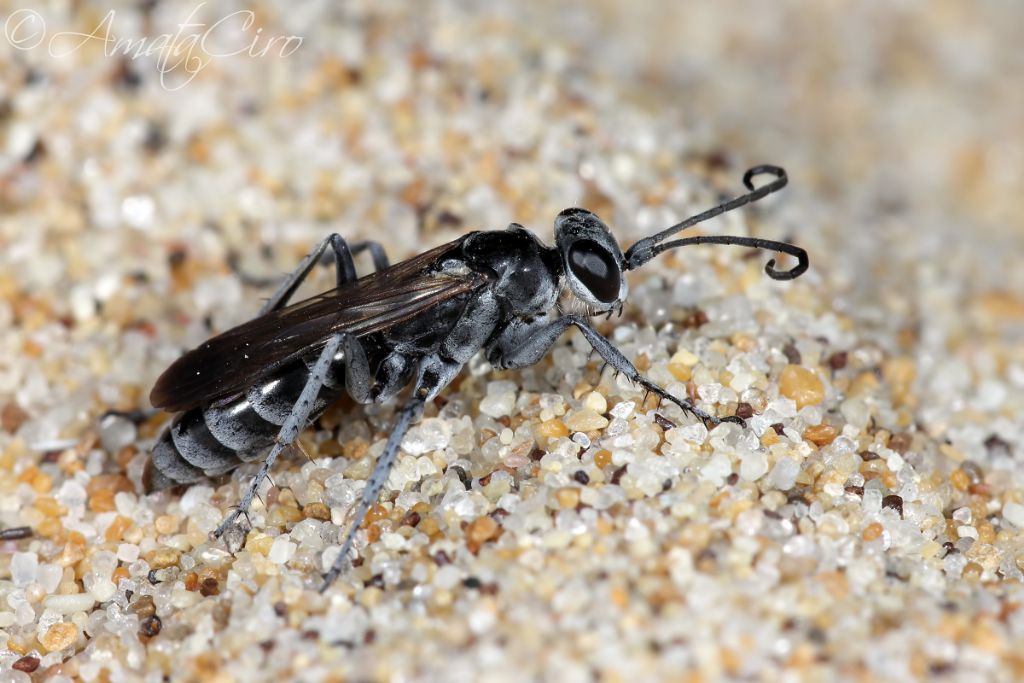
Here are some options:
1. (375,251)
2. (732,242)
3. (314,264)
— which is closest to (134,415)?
(314,264)

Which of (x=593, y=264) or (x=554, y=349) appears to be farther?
(x=554, y=349)

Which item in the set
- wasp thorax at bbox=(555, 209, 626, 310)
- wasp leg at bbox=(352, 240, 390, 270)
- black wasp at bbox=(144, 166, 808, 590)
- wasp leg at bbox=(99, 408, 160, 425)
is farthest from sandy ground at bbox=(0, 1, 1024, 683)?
wasp leg at bbox=(352, 240, 390, 270)

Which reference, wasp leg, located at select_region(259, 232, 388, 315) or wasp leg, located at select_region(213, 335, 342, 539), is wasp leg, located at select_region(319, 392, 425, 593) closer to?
wasp leg, located at select_region(213, 335, 342, 539)

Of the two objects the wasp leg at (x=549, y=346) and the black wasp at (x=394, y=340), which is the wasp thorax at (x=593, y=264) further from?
the wasp leg at (x=549, y=346)

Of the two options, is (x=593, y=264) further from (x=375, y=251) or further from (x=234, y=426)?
(x=234, y=426)

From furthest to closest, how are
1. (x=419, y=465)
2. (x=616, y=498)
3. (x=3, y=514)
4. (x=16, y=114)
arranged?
(x=16, y=114)
(x=3, y=514)
(x=419, y=465)
(x=616, y=498)

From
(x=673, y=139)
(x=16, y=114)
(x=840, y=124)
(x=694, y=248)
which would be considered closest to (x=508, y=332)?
(x=694, y=248)

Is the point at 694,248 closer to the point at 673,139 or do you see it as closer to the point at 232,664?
the point at 673,139
